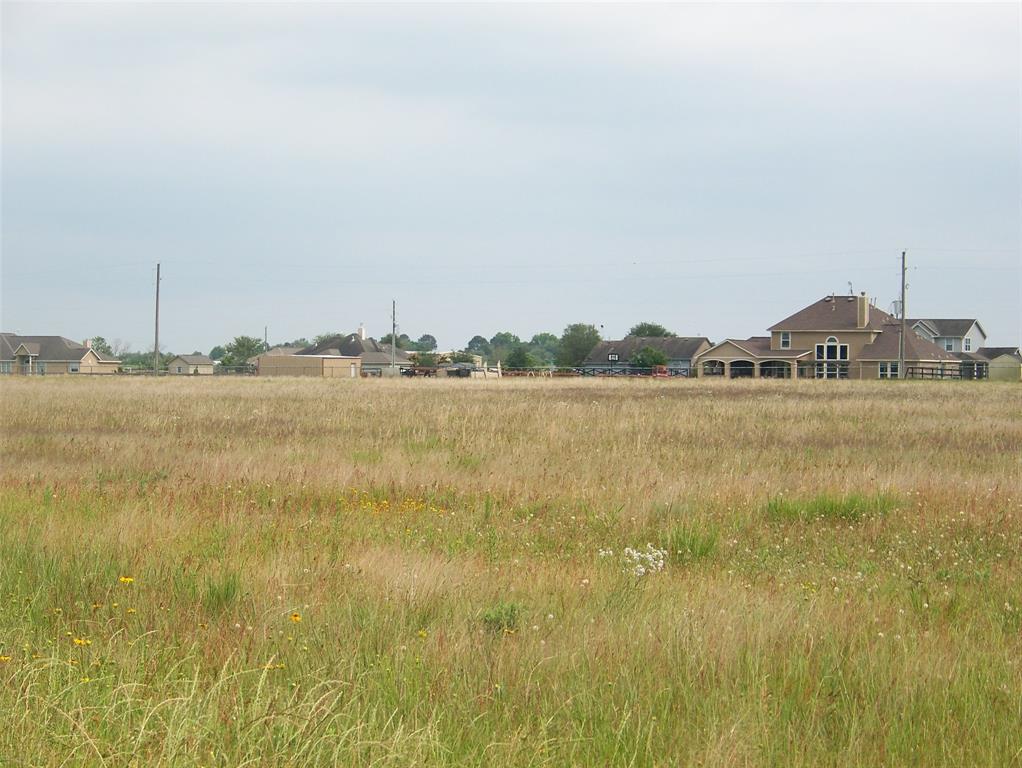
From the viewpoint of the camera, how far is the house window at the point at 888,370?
3238 inches

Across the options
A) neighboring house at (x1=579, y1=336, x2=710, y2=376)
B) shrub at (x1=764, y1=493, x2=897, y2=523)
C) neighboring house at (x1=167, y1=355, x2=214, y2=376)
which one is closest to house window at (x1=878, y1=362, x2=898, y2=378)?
neighboring house at (x1=579, y1=336, x2=710, y2=376)

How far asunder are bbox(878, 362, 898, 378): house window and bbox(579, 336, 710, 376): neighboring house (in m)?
30.2

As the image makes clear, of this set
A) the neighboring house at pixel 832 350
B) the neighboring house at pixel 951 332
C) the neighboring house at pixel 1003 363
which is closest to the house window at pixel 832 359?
the neighboring house at pixel 832 350

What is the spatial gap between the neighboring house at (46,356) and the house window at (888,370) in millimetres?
83060

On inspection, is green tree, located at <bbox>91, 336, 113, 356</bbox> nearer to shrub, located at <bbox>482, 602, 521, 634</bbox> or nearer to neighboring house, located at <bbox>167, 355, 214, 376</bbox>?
neighboring house, located at <bbox>167, 355, 214, 376</bbox>

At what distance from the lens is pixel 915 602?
266 inches

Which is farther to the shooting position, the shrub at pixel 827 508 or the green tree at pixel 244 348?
the green tree at pixel 244 348

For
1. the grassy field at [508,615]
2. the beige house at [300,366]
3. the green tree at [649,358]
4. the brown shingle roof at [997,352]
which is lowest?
the grassy field at [508,615]

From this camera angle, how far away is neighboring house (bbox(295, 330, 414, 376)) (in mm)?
123812

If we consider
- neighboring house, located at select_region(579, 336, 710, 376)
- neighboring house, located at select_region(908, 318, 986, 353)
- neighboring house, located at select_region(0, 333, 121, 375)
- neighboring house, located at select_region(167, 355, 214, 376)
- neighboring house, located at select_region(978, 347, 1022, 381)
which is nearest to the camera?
neighboring house, located at select_region(978, 347, 1022, 381)

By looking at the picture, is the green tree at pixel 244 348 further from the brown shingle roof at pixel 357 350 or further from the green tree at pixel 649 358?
the green tree at pixel 649 358

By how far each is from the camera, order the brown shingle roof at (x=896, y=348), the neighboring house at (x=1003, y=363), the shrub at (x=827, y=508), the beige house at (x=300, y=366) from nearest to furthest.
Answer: the shrub at (x=827, y=508) → the neighboring house at (x=1003, y=363) → the brown shingle roof at (x=896, y=348) → the beige house at (x=300, y=366)

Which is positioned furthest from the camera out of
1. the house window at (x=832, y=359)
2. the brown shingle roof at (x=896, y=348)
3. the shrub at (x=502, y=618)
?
the house window at (x=832, y=359)

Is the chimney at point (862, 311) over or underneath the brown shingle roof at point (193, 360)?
over
